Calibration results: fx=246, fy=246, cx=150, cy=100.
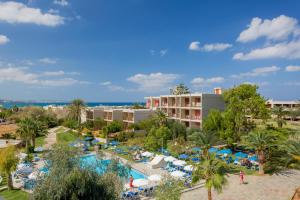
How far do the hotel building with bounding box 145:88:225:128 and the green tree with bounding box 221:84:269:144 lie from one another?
2.75m

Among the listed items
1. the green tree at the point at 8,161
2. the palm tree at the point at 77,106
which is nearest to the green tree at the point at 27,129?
the green tree at the point at 8,161

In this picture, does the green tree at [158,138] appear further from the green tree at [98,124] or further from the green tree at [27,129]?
the green tree at [98,124]

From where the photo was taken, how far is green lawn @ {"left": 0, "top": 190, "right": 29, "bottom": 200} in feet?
69.5

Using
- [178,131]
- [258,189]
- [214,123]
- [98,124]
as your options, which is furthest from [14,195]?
[98,124]

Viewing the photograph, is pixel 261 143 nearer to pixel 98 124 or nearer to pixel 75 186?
pixel 75 186

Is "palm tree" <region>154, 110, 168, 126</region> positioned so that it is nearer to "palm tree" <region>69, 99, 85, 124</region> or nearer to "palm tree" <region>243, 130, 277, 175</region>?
"palm tree" <region>243, 130, 277, 175</region>

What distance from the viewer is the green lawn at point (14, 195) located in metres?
21.2

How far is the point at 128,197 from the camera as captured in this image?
819 inches

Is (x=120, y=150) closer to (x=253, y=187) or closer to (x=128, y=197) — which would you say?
(x=128, y=197)

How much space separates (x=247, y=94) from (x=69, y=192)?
125ft

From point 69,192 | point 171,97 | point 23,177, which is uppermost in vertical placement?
point 171,97

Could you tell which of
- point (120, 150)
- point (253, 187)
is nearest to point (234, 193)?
point (253, 187)

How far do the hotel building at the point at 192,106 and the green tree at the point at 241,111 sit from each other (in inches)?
108

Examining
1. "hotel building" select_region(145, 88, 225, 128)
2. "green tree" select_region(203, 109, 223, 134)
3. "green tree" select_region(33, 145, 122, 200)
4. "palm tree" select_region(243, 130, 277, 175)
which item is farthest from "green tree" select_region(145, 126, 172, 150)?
"green tree" select_region(33, 145, 122, 200)
